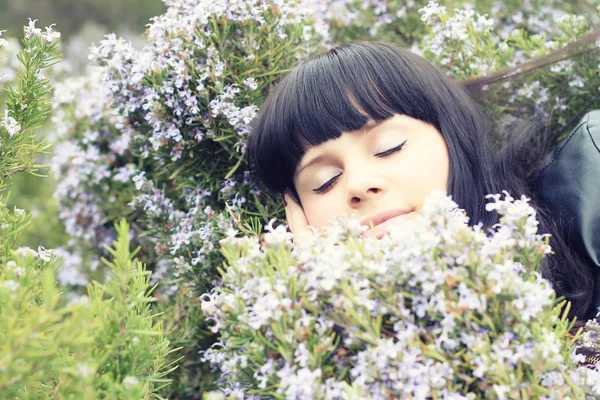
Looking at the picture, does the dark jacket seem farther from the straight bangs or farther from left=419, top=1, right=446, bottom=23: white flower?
left=419, top=1, right=446, bottom=23: white flower

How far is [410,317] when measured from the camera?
978mm

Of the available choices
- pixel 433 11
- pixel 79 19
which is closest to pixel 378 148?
pixel 433 11

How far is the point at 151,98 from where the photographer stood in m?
1.83

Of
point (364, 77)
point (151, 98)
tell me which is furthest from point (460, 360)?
point (151, 98)

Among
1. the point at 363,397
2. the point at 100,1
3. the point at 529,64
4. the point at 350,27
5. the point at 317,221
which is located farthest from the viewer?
the point at 100,1

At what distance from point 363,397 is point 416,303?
0.59ft

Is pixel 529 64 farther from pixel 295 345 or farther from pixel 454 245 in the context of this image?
pixel 295 345

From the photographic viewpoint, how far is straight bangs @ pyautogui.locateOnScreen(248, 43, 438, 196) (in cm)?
155

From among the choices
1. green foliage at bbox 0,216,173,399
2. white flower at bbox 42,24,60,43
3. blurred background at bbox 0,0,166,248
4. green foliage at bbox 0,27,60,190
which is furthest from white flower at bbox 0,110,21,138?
blurred background at bbox 0,0,166,248

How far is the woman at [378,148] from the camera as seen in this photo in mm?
1500

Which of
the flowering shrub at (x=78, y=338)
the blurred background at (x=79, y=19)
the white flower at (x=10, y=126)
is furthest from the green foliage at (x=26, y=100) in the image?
the blurred background at (x=79, y=19)

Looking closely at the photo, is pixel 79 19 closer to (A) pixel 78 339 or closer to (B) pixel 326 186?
(B) pixel 326 186

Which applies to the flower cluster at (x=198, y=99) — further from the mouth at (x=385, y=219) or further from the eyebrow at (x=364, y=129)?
the mouth at (x=385, y=219)

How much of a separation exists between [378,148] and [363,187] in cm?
14
